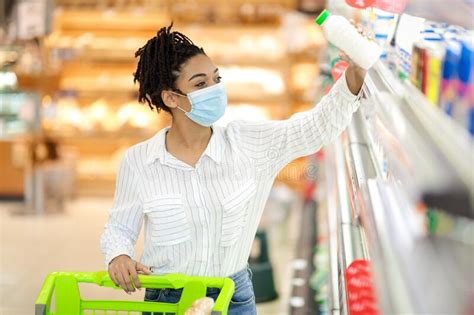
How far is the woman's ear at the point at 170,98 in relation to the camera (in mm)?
2844

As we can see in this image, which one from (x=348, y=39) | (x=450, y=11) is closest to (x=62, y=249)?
(x=348, y=39)

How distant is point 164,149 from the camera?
2822mm

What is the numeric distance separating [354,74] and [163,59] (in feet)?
1.80

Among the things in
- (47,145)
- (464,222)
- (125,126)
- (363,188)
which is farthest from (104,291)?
(464,222)

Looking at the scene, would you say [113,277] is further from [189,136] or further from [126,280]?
[189,136]

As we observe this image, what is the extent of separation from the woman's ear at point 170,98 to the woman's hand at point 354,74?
51cm

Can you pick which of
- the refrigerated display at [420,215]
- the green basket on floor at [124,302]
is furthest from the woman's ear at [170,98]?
the refrigerated display at [420,215]

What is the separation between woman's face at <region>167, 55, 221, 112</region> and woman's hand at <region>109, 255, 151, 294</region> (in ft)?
1.60

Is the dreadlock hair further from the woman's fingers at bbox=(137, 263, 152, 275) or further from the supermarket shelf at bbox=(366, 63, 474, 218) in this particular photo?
the supermarket shelf at bbox=(366, 63, 474, 218)

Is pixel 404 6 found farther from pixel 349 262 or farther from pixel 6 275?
pixel 6 275

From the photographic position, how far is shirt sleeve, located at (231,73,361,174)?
282 centimetres

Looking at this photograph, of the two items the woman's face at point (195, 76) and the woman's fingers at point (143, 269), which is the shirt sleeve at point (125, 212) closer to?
the woman's fingers at point (143, 269)

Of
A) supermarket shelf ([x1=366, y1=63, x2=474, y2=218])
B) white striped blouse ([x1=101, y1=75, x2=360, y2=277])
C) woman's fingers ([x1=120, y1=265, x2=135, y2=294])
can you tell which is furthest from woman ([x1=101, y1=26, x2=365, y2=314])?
supermarket shelf ([x1=366, y1=63, x2=474, y2=218])

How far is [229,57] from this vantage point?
9602 millimetres
